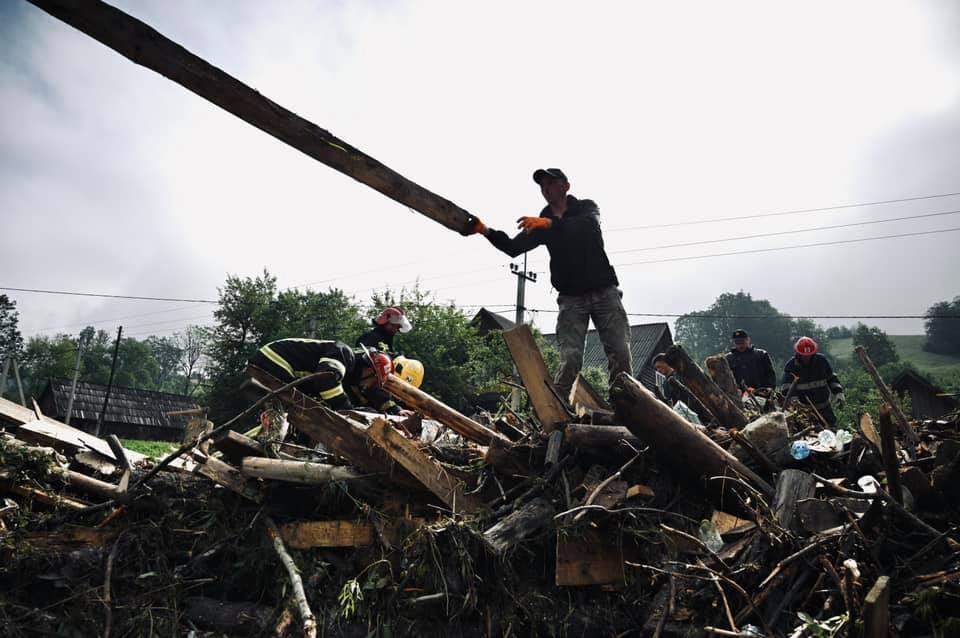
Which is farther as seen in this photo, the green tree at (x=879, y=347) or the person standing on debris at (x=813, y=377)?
the green tree at (x=879, y=347)

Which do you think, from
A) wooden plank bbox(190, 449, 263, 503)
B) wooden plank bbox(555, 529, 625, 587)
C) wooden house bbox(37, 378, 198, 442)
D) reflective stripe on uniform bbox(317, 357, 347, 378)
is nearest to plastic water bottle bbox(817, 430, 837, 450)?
wooden plank bbox(555, 529, 625, 587)

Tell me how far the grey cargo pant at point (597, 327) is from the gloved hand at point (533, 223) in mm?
670

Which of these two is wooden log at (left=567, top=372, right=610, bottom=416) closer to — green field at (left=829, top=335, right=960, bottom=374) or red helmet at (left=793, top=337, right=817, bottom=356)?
red helmet at (left=793, top=337, right=817, bottom=356)

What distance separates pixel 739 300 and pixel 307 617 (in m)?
122

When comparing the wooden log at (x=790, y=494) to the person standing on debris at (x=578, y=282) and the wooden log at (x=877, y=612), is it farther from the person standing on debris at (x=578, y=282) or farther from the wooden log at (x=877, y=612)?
the person standing on debris at (x=578, y=282)

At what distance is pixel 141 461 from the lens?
14.0 feet

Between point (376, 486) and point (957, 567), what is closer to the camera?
point (957, 567)

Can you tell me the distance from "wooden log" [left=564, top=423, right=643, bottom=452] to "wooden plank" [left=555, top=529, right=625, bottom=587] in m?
0.53

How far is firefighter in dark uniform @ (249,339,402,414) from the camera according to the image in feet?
14.8

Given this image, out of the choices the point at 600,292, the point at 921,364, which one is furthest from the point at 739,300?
the point at 600,292

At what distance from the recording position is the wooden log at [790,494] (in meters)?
2.57

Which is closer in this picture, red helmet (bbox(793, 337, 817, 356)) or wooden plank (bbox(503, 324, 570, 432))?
wooden plank (bbox(503, 324, 570, 432))

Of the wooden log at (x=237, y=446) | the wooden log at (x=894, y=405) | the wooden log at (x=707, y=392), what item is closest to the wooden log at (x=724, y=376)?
the wooden log at (x=707, y=392)

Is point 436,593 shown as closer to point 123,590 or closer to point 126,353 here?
point 123,590
